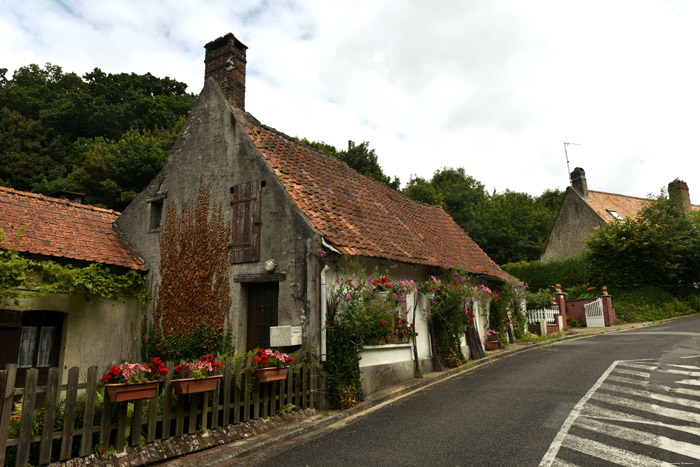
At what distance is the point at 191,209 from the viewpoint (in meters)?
11.5

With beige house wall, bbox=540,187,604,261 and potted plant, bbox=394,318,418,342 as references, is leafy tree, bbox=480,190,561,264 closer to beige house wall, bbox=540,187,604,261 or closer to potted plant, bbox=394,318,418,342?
beige house wall, bbox=540,187,604,261

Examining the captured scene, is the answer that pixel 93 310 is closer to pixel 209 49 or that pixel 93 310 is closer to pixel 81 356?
pixel 81 356

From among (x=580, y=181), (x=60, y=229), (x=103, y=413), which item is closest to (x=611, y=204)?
(x=580, y=181)

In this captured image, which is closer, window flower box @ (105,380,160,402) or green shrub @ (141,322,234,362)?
window flower box @ (105,380,160,402)

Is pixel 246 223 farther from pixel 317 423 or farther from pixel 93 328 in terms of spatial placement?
pixel 93 328

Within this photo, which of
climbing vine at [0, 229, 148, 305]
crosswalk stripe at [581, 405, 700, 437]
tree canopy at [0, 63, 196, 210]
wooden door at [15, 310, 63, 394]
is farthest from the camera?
tree canopy at [0, 63, 196, 210]

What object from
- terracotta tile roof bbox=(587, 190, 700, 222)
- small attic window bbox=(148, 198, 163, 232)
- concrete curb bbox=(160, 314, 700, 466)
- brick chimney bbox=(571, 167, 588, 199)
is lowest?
concrete curb bbox=(160, 314, 700, 466)

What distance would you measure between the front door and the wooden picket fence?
198cm

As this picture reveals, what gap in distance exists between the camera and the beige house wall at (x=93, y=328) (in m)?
10.4

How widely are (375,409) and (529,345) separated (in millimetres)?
10020

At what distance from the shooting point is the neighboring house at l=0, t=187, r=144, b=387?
9.88 meters

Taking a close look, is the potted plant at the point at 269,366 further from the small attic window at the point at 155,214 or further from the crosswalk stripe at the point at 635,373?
the crosswalk stripe at the point at 635,373

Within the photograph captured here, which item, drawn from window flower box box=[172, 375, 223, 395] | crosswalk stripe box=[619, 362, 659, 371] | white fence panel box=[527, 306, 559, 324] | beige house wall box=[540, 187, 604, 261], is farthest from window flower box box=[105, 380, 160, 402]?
beige house wall box=[540, 187, 604, 261]

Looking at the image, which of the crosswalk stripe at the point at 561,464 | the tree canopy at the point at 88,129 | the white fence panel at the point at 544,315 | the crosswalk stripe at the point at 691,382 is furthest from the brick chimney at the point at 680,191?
the tree canopy at the point at 88,129
